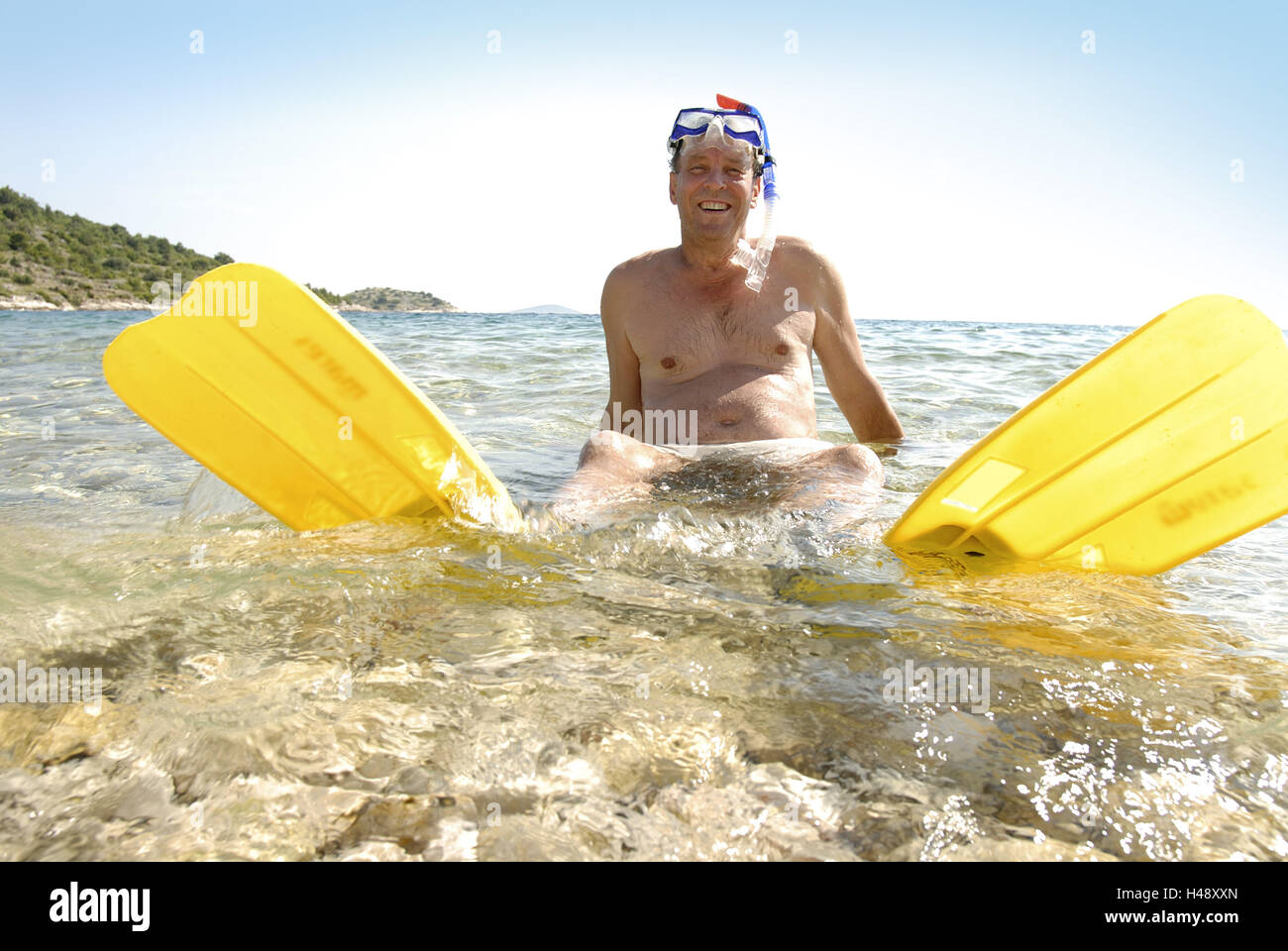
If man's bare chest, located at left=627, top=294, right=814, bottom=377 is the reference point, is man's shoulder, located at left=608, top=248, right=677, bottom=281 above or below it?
above

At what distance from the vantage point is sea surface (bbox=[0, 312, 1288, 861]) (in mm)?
1002

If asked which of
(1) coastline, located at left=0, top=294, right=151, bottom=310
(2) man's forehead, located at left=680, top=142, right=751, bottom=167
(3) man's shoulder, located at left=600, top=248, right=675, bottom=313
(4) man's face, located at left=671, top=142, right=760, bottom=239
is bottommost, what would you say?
(3) man's shoulder, located at left=600, top=248, right=675, bottom=313

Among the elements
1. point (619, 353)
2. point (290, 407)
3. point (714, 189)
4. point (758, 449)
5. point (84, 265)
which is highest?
point (84, 265)

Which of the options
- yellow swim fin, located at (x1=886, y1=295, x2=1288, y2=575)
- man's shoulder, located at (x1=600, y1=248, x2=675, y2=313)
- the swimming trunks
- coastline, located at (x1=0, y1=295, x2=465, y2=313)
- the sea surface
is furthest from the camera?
coastline, located at (x1=0, y1=295, x2=465, y2=313)

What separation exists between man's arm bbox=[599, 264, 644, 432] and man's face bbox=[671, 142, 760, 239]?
0.37m

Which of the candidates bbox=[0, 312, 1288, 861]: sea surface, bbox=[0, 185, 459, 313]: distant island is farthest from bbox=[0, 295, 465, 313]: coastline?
bbox=[0, 312, 1288, 861]: sea surface

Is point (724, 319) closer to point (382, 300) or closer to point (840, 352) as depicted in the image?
point (840, 352)

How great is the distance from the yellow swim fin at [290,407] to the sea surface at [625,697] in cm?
11

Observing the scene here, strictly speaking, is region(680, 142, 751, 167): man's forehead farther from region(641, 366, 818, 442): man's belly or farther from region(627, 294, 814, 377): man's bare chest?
region(641, 366, 818, 442): man's belly

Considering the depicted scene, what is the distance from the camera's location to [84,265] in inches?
1580

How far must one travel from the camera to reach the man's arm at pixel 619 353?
324cm

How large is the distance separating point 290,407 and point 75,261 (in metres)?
47.9
